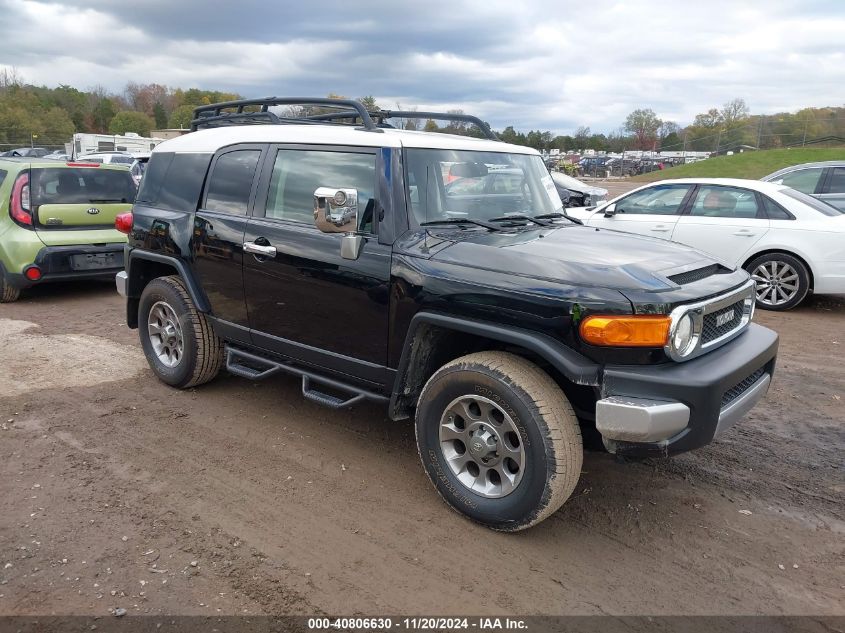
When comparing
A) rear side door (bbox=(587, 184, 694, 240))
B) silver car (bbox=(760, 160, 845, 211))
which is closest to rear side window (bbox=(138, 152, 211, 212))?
rear side door (bbox=(587, 184, 694, 240))

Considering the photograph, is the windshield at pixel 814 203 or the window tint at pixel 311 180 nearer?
the window tint at pixel 311 180

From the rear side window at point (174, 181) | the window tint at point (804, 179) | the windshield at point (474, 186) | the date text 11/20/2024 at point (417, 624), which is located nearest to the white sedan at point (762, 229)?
the window tint at point (804, 179)

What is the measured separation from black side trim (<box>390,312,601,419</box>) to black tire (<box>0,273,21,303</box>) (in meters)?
6.63

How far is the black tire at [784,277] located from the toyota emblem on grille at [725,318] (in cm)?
475

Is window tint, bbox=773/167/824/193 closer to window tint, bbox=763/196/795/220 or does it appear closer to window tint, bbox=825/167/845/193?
window tint, bbox=825/167/845/193

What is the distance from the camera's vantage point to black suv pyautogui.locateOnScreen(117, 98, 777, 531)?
9.80 ft

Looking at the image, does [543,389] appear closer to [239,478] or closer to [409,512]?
[409,512]

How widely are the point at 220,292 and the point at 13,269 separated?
459 cm

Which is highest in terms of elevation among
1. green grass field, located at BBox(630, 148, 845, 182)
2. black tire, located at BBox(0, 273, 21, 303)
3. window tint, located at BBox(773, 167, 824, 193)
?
green grass field, located at BBox(630, 148, 845, 182)

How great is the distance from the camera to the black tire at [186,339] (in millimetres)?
4949

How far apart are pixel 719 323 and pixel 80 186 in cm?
799

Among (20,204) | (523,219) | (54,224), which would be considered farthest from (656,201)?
(20,204)

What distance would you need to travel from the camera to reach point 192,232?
188 inches

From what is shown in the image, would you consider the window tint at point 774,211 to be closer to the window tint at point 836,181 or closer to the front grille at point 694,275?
the window tint at point 836,181
